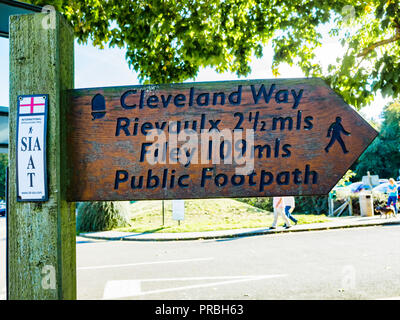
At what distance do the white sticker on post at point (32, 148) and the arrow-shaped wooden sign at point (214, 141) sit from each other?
12 centimetres

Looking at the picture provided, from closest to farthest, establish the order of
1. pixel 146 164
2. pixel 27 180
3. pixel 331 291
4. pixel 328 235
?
pixel 27 180 → pixel 146 164 → pixel 331 291 → pixel 328 235

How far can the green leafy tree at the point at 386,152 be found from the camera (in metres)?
41.3

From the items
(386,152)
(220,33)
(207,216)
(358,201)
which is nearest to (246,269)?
(220,33)

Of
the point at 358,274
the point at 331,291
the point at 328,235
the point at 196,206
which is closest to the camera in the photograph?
the point at 331,291

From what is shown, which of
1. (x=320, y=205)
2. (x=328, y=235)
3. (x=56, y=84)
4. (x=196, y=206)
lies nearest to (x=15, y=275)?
(x=56, y=84)

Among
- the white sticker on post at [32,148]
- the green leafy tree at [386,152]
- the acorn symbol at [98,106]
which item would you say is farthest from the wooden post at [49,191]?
the green leafy tree at [386,152]

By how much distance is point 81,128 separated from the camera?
1512 mm

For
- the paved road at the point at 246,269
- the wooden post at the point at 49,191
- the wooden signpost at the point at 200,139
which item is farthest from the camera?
the paved road at the point at 246,269

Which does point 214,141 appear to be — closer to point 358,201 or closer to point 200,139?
point 200,139

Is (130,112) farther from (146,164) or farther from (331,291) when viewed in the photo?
(331,291)

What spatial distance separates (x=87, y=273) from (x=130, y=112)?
5819 mm

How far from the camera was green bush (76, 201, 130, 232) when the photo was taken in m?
14.3

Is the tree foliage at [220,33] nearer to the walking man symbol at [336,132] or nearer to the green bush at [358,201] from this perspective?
the walking man symbol at [336,132]

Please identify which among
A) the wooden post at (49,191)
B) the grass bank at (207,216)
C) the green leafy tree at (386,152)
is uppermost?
the green leafy tree at (386,152)
